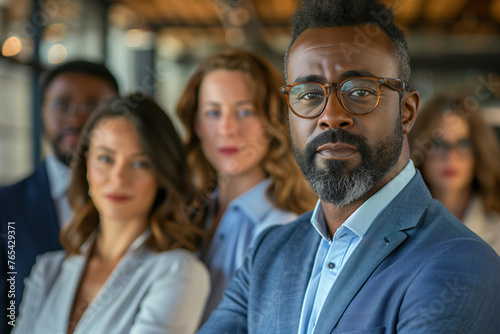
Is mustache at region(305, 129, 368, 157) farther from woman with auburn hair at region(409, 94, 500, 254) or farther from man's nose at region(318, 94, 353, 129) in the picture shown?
woman with auburn hair at region(409, 94, 500, 254)

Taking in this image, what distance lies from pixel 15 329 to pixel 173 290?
0.64m

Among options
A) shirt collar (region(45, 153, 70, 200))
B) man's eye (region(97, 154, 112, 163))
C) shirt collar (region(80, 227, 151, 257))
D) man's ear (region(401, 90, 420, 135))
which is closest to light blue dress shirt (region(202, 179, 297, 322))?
shirt collar (region(80, 227, 151, 257))

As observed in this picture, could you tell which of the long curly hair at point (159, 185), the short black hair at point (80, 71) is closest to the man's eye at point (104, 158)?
the long curly hair at point (159, 185)

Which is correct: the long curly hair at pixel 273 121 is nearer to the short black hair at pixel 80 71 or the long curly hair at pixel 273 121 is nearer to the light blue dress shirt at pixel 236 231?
the light blue dress shirt at pixel 236 231

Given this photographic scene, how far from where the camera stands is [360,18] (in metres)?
1.17

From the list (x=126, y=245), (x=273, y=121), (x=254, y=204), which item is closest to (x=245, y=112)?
(x=273, y=121)

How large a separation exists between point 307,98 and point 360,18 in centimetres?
21

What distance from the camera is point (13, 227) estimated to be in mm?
2125

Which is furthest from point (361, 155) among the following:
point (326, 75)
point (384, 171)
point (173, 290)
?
point (173, 290)

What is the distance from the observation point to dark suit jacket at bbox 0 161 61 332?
80.8 inches

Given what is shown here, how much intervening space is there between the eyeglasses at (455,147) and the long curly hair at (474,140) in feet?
0.08

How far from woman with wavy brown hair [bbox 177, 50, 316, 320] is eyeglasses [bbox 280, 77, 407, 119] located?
0.86 metres

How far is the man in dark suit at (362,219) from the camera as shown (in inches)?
37.1

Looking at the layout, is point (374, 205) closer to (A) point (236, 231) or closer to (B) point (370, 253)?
(B) point (370, 253)
